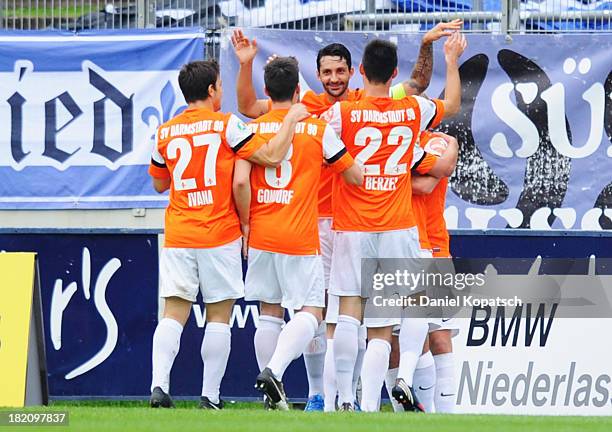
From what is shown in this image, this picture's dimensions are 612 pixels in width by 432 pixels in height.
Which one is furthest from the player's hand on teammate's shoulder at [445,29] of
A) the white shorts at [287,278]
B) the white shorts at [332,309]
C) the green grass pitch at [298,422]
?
the green grass pitch at [298,422]

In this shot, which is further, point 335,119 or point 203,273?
point 335,119

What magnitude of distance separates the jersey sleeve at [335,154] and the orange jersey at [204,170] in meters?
0.41

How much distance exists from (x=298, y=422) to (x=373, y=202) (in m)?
2.04

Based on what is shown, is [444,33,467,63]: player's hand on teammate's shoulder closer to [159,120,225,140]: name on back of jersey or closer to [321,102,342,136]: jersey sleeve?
[321,102,342,136]: jersey sleeve

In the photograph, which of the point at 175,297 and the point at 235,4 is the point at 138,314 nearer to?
the point at 175,297

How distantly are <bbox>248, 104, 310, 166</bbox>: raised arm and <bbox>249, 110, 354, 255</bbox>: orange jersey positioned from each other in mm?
91

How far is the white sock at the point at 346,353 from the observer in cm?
886

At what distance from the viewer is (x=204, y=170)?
8.70 metres

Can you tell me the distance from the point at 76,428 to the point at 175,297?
75.5 inches

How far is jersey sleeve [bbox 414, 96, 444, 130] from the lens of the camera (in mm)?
8977

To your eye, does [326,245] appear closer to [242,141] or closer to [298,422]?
[242,141]

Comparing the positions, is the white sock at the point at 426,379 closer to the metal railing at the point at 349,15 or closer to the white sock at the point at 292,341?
the white sock at the point at 292,341

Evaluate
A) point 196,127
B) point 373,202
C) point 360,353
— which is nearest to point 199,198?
point 196,127

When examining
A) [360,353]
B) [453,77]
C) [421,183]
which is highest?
[453,77]
